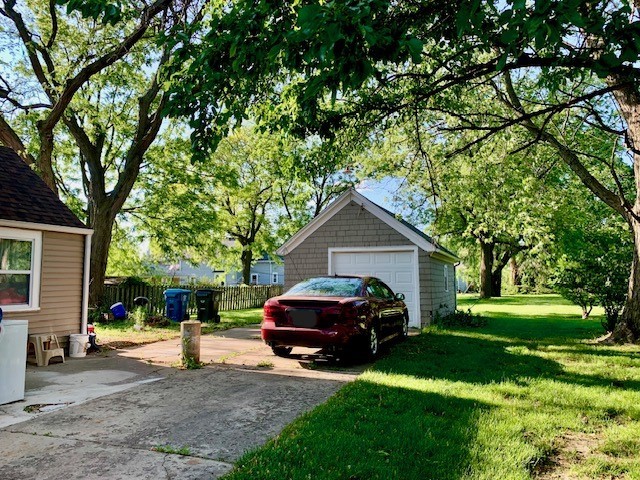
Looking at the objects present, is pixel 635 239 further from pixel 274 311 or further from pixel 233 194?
pixel 233 194

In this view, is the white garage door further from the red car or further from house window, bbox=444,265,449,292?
the red car

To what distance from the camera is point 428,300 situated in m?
13.6

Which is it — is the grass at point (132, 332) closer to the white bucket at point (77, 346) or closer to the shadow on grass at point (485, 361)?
the white bucket at point (77, 346)

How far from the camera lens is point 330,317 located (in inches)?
284

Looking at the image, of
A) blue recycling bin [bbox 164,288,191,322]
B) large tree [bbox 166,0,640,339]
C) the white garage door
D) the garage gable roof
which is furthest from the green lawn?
blue recycling bin [bbox 164,288,191,322]

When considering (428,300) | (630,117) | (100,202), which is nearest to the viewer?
(630,117)

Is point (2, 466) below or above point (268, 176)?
below

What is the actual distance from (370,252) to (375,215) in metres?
1.20

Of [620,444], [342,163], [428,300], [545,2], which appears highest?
[342,163]

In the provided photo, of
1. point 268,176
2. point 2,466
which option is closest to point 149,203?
point 268,176

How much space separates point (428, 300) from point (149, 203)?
1363 cm

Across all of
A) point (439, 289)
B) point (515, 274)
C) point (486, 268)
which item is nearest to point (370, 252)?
point (439, 289)

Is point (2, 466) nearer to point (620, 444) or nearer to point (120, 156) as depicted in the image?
point (620, 444)

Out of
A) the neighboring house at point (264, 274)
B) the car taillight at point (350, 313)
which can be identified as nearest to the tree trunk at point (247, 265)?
the neighboring house at point (264, 274)
